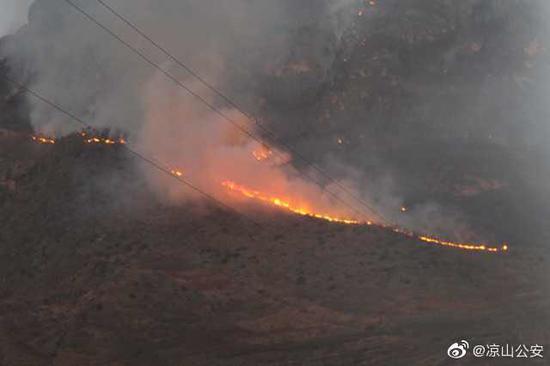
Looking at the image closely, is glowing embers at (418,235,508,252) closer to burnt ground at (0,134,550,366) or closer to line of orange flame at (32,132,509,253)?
line of orange flame at (32,132,509,253)

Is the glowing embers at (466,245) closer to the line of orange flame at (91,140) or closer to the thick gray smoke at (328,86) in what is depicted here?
the thick gray smoke at (328,86)

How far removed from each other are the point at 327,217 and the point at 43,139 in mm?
38505

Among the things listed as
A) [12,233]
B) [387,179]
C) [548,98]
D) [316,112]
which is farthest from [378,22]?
[12,233]

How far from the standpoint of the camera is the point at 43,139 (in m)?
71.6

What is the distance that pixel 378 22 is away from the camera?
89.1 m

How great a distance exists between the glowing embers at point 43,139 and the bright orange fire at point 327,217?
23125 mm

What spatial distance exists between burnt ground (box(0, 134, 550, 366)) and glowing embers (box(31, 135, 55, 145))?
11532 millimetres

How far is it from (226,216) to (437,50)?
50030 mm

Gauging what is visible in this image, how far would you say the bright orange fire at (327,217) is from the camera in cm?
5191

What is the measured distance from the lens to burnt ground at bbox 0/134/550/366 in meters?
36.1

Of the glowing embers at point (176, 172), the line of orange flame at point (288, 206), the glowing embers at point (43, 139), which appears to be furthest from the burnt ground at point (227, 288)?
the glowing embers at point (43, 139)

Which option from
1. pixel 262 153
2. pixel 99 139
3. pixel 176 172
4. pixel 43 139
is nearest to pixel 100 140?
pixel 99 139

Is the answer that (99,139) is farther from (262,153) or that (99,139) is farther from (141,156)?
(262,153)

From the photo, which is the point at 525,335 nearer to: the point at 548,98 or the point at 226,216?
the point at 226,216
